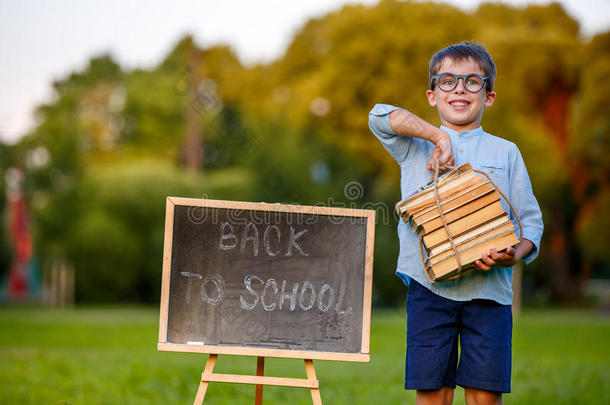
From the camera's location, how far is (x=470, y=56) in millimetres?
3750

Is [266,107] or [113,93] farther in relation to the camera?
[113,93]

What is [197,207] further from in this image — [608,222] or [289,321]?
[608,222]

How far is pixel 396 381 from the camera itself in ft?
26.3

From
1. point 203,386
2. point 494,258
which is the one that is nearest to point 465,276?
point 494,258

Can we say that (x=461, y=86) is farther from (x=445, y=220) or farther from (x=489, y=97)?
(x=445, y=220)

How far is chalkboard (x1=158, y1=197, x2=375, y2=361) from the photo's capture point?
4.06 m

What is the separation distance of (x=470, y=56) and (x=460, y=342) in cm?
142

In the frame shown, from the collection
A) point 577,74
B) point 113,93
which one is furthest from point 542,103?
point 113,93

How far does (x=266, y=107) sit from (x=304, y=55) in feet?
9.70

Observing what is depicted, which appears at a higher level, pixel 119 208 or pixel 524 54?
pixel 524 54

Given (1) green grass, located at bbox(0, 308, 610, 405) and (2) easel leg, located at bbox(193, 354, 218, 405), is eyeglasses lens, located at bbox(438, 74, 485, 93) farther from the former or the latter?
(1) green grass, located at bbox(0, 308, 610, 405)

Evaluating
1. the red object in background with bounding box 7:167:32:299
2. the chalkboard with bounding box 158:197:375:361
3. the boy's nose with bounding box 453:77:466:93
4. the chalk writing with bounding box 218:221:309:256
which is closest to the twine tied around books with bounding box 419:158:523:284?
the boy's nose with bounding box 453:77:466:93

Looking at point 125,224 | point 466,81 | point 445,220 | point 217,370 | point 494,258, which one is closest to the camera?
point 494,258

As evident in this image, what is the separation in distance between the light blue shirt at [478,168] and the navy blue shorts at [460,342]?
0.07 metres
